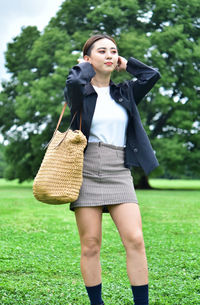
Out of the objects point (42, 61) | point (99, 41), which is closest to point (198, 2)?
point (42, 61)

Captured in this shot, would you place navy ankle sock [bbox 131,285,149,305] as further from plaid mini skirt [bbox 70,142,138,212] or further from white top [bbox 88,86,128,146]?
white top [bbox 88,86,128,146]

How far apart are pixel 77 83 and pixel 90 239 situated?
109cm

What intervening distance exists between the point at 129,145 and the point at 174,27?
75.7ft

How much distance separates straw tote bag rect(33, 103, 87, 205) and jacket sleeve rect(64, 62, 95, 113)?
210 millimetres

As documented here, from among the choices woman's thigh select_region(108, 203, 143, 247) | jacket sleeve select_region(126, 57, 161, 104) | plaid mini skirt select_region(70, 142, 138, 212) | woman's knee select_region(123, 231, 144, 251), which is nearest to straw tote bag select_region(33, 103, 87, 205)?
plaid mini skirt select_region(70, 142, 138, 212)

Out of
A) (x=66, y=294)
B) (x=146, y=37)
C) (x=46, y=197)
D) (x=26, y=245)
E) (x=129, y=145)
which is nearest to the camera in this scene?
(x=46, y=197)

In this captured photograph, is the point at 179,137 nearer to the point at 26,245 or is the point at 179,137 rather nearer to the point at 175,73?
the point at 175,73

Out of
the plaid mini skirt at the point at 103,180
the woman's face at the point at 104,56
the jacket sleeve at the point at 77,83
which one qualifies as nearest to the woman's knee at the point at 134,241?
the plaid mini skirt at the point at 103,180

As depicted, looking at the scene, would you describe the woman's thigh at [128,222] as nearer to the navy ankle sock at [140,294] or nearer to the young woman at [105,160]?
the young woman at [105,160]

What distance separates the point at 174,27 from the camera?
82.0ft

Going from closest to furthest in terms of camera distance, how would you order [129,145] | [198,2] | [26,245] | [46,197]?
[46,197] → [129,145] → [26,245] → [198,2]

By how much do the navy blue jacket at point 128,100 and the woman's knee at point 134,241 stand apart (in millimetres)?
524

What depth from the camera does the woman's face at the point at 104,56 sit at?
130 inches

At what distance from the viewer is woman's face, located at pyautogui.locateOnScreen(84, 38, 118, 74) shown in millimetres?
3295
